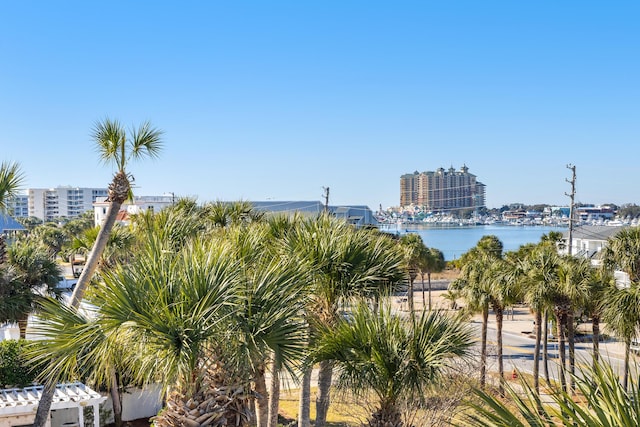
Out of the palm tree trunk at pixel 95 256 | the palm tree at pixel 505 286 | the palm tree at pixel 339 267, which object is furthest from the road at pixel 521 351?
the palm tree trunk at pixel 95 256

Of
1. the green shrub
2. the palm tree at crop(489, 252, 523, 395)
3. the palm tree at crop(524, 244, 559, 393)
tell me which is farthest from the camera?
the palm tree at crop(489, 252, 523, 395)

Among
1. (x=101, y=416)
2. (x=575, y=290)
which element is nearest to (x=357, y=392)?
(x=101, y=416)

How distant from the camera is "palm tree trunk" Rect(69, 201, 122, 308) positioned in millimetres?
11727

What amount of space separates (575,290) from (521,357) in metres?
12.2

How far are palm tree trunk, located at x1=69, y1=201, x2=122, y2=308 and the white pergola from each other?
3.57 metres

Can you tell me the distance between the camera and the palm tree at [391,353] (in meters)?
8.46

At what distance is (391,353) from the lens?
8539 mm

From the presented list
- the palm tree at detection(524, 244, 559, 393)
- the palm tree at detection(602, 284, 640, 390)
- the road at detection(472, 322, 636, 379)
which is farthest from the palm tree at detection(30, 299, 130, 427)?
the road at detection(472, 322, 636, 379)

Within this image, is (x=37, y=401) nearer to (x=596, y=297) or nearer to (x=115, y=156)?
(x=115, y=156)

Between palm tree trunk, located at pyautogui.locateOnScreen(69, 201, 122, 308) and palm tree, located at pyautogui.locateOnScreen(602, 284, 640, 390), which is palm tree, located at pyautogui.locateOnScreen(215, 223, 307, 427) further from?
palm tree, located at pyautogui.locateOnScreen(602, 284, 640, 390)

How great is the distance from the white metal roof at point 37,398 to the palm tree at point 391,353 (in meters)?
7.96

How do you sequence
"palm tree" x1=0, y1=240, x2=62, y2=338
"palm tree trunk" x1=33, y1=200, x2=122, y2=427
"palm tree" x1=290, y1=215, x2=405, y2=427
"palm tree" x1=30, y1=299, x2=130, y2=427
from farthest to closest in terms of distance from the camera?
"palm tree" x1=0, y1=240, x2=62, y2=338 → "palm tree trunk" x1=33, y1=200, x2=122, y2=427 → "palm tree" x1=290, y1=215, x2=405, y2=427 → "palm tree" x1=30, y1=299, x2=130, y2=427

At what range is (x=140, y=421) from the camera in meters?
18.1

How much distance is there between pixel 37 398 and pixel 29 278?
9.85 meters
